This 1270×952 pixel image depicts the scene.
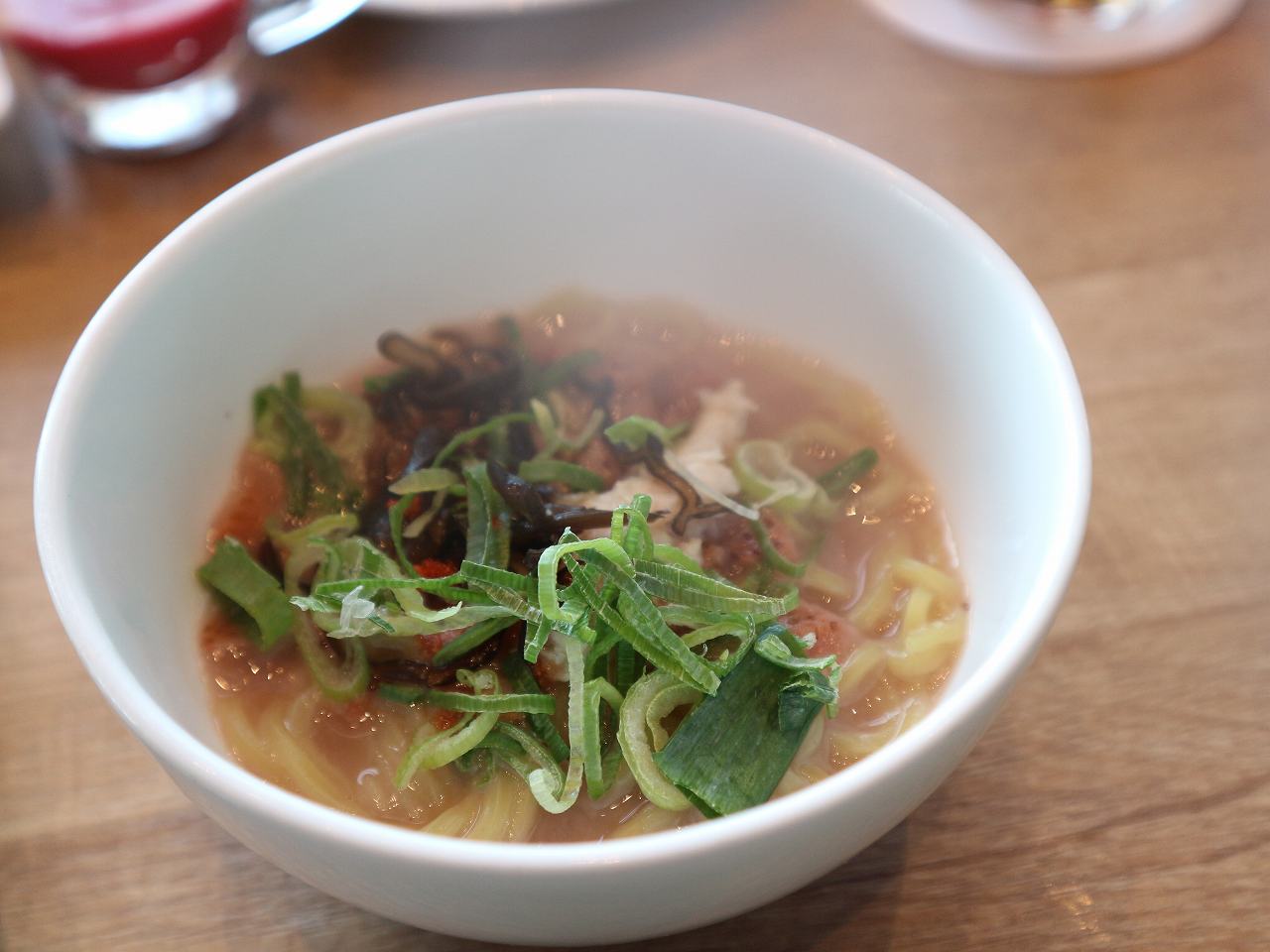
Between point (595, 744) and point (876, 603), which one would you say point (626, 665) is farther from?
point (876, 603)

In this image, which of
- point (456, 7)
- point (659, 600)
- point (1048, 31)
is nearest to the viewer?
point (659, 600)

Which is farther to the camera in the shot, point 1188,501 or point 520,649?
point 1188,501

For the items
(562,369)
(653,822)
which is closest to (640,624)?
(653,822)

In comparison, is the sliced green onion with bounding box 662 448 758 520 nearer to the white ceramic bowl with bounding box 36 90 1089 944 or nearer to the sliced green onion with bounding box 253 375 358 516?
the white ceramic bowl with bounding box 36 90 1089 944

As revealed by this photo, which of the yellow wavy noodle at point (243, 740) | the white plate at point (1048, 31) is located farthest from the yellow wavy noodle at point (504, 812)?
the white plate at point (1048, 31)

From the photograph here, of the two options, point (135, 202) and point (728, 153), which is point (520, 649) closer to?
point (728, 153)

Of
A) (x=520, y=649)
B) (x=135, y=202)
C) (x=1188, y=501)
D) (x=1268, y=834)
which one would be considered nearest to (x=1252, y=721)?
(x=1268, y=834)

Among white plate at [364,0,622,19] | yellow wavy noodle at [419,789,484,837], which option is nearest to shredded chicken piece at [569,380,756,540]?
yellow wavy noodle at [419,789,484,837]
